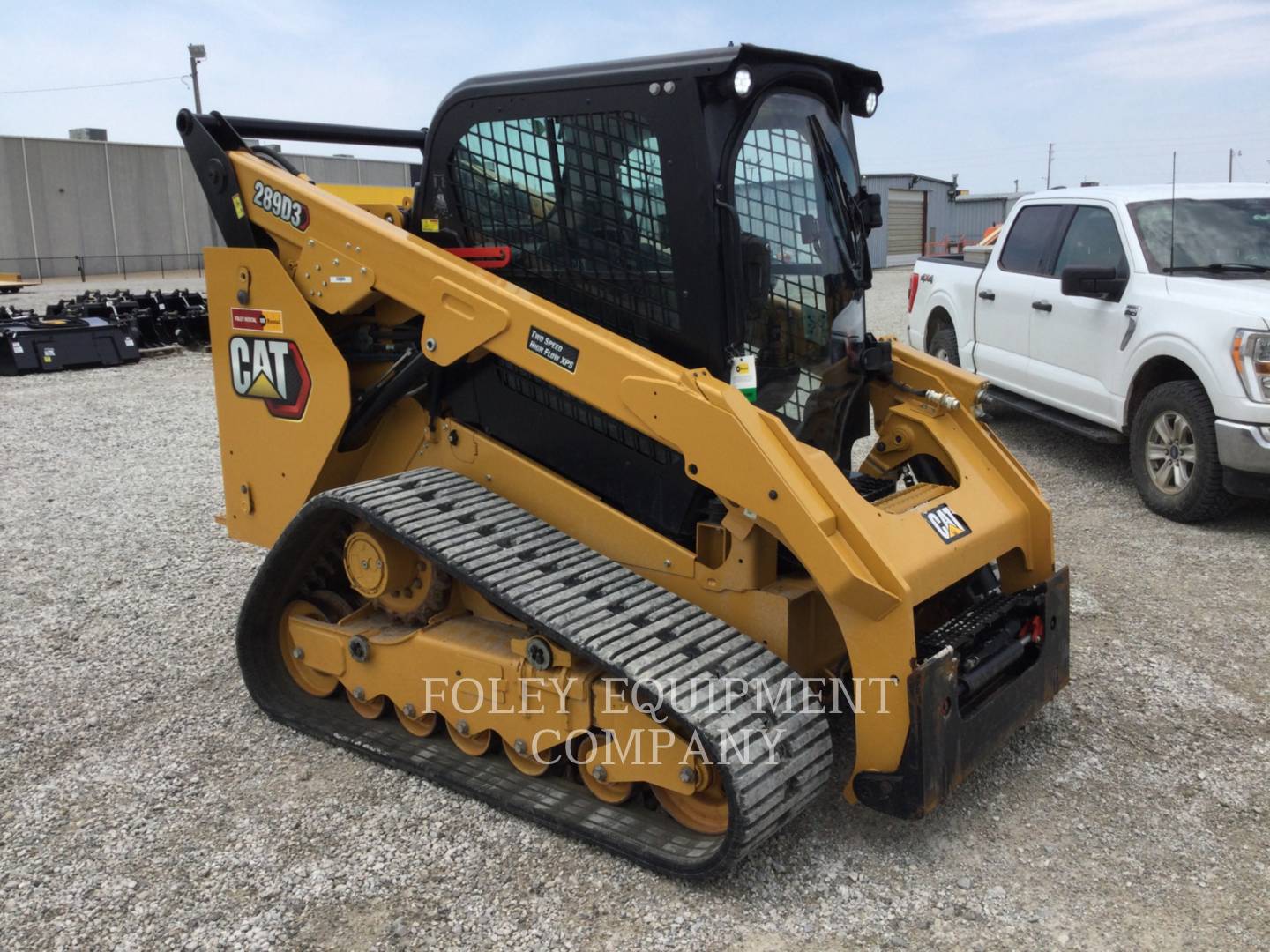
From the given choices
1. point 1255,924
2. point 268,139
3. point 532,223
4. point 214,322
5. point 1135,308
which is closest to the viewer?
point 1255,924

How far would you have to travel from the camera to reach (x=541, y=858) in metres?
3.27

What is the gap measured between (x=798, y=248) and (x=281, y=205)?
1892 millimetres

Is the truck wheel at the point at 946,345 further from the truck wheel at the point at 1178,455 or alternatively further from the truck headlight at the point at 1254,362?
the truck headlight at the point at 1254,362

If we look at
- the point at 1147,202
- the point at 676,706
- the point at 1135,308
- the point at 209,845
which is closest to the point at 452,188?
the point at 676,706

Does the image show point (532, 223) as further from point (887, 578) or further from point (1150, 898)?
point (1150, 898)

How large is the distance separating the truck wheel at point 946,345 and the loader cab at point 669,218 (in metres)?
5.20

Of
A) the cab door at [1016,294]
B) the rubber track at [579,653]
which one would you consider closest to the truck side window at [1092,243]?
the cab door at [1016,294]

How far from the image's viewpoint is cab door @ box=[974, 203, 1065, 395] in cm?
777

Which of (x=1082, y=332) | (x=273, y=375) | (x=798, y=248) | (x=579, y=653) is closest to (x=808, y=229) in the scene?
(x=798, y=248)

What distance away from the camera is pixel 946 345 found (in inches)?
358

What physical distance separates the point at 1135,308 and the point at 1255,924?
15.1ft

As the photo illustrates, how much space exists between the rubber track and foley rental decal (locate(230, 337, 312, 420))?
56 centimetres

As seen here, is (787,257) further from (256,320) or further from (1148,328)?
(1148,328)

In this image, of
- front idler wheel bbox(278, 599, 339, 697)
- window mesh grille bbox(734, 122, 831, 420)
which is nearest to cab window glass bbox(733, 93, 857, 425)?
window mesh grille bbox(734, 122, 831, 420)
